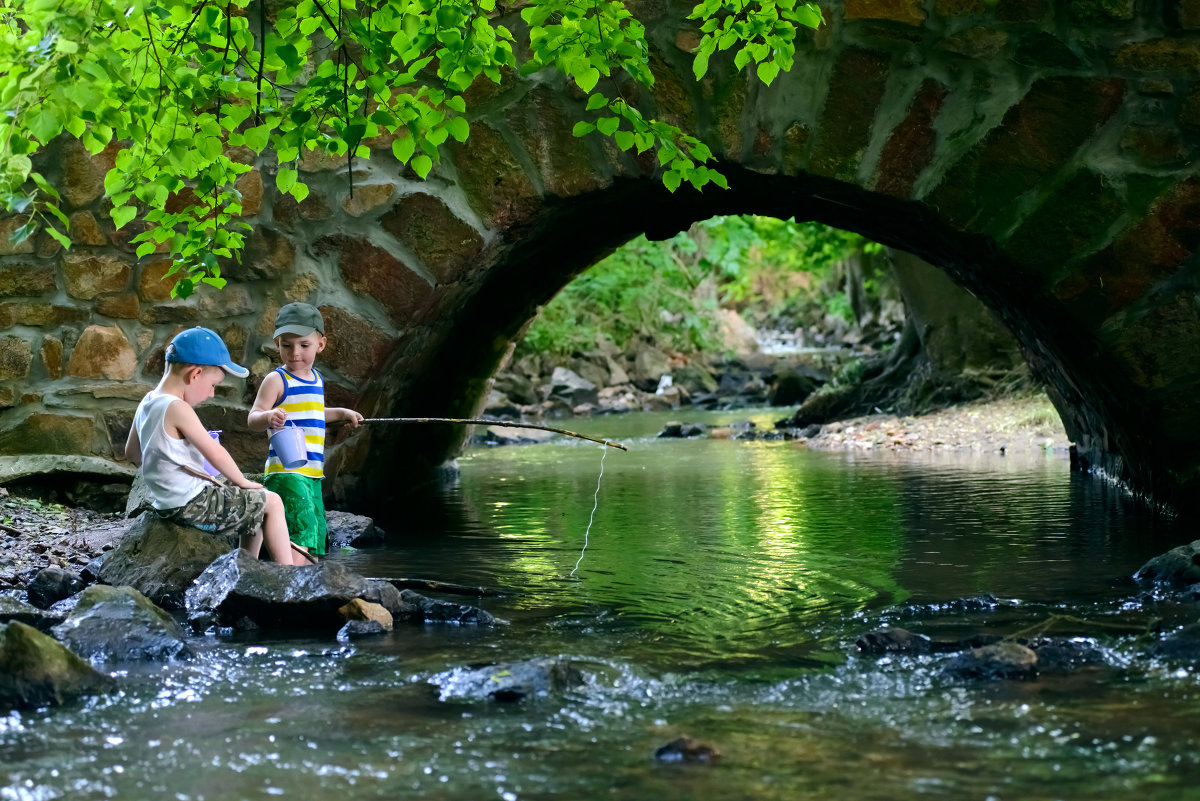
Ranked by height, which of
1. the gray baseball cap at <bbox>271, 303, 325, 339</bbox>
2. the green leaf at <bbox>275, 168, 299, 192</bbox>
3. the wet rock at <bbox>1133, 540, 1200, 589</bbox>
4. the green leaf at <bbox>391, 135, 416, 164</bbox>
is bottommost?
the wet rock at <bbox>1133, 540, 1200, 589</bbox>

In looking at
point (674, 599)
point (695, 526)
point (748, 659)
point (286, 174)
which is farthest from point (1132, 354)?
point (286, 174)

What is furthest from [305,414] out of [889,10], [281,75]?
[889,10]

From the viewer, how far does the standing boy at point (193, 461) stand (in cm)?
462

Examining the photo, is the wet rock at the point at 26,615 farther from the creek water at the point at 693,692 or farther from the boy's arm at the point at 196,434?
the boy's arm at the point at 196,434

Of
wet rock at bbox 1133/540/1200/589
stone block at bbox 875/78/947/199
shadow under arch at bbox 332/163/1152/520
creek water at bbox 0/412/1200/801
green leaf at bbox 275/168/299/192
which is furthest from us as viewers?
shadow under arch at bbox 332/163/1152/520

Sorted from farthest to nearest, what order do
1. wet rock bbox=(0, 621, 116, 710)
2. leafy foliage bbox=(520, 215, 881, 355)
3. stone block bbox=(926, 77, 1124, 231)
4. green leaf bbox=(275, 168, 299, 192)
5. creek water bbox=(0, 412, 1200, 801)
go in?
leafy foliage bbox=(520, 215, 881, 355) → stone block bbox=(926, 77, 1124, 231) → green leaf bbox=(275, 168, 299, 192) → wet rock bbox=(0, 621, 116, 710) → creek water bbox=(0, 412, 1200, 801)

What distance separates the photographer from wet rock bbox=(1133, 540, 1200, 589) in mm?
4422

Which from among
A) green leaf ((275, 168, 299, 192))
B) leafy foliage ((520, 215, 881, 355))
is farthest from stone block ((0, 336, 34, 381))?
leafy foliage ((520, 215, 881, 355))

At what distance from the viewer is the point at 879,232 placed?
6.91 meters

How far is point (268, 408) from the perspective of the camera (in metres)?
5.25

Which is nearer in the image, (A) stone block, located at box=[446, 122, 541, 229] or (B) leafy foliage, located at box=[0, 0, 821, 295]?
(B) leafy foliage, located at box=[0, 0, 821, 295]

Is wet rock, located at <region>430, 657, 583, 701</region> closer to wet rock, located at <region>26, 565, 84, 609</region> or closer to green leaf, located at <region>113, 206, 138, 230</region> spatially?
wet rock, located at <region>26, 565, 84, 609</region>

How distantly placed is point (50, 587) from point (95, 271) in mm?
2190

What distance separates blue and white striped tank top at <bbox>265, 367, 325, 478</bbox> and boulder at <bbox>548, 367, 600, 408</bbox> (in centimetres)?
1260
